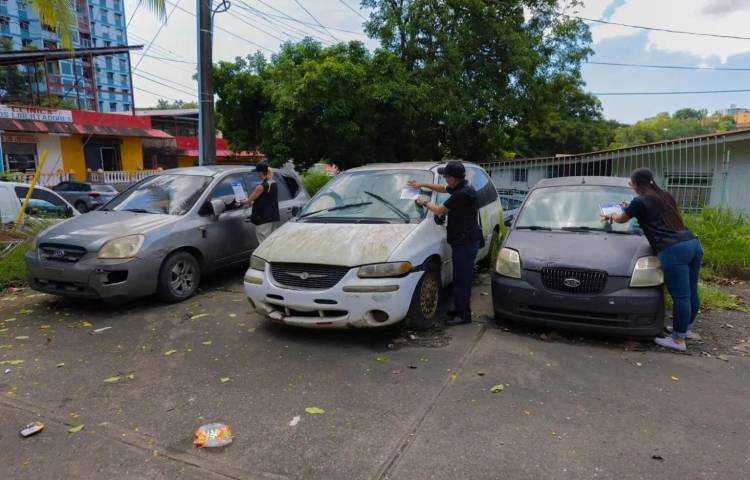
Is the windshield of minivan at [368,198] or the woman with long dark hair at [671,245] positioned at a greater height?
the windshield of minivan at [368,198]

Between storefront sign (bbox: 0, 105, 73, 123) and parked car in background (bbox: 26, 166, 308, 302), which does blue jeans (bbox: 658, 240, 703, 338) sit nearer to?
parked car in background (bbox: 26, 166, 308, 302)

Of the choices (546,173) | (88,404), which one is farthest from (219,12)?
(546,173)

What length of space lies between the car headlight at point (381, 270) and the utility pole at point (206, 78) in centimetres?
666

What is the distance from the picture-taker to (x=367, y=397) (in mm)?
3734

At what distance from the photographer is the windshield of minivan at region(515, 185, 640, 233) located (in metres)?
5.51

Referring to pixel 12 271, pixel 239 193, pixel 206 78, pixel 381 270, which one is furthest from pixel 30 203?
pixel 381 270

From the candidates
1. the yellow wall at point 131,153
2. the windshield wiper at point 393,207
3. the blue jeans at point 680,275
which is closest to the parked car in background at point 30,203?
the windshield wiper at point 393,207

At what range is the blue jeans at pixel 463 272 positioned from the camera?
5211mm

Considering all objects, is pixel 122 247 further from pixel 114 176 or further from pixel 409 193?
pixel 114 176

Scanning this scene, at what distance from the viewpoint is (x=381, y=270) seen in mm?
4551

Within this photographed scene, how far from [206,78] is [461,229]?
22.5ft

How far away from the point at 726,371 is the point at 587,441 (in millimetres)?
2003

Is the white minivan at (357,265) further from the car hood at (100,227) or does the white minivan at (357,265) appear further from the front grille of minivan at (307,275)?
the car hood at (100,227)

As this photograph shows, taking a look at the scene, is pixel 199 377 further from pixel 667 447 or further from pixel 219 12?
pixel 219 12
